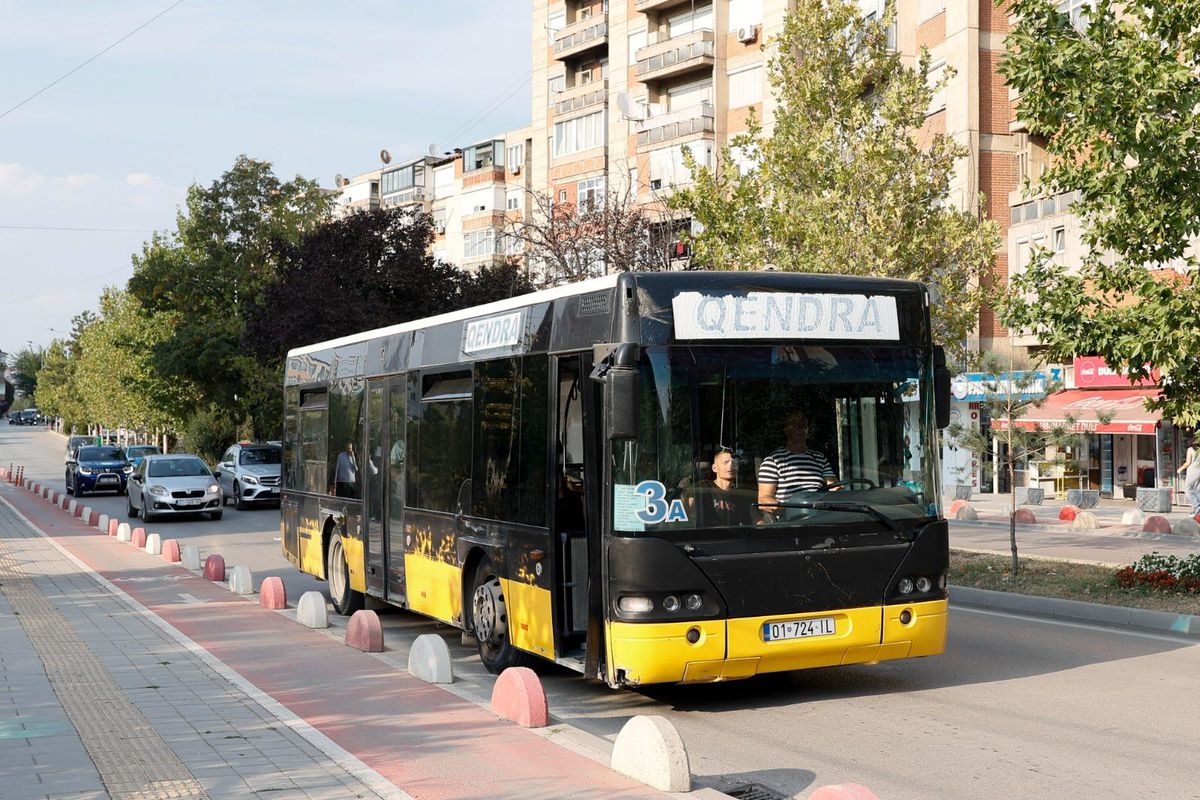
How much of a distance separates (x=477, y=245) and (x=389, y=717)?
233 ft

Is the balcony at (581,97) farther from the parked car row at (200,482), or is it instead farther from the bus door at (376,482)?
the bus door at (376,482)

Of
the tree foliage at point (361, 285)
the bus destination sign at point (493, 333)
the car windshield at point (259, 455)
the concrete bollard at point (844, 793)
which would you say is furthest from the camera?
the tree foliage at point (361, 285)

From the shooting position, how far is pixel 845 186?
70.5 feet

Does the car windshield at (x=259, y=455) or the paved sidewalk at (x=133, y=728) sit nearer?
the paved sidewalk at (x=133, y=728)

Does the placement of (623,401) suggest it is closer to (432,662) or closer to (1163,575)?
(432,662)

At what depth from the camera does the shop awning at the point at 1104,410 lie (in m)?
33.1

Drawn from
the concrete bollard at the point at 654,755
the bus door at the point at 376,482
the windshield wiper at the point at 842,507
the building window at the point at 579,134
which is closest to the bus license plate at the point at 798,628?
the windshield wiper at the point at 842,507

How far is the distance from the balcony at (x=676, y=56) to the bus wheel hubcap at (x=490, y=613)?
43.3 metres

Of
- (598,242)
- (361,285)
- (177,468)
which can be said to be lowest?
(177,468)

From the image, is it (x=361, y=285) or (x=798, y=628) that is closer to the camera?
(x=798, y=628)

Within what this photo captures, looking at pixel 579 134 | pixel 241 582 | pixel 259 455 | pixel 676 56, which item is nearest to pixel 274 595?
pixel 241 582

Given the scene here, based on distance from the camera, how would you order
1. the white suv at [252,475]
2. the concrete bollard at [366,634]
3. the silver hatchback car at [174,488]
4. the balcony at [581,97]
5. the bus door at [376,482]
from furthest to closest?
the balcony at [581,97] < the white suv at [252,475] < the silver hatchback car at [174,488] < the bus door at [376,482] < the concrete bollard at [366,634]

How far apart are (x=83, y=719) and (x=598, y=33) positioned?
53.0m

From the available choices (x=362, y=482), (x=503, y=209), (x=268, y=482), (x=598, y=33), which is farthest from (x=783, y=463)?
(x=503, y=209)
